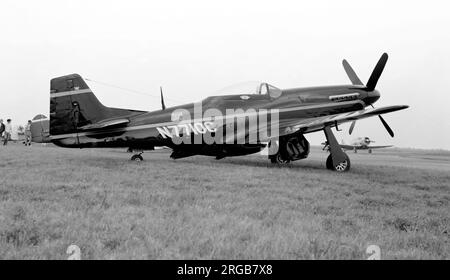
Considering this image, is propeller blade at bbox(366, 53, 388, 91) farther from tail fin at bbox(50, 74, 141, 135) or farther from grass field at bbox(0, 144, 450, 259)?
tail fin at bbox(50, 74, 141, 135)

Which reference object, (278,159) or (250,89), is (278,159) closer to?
(278,159)

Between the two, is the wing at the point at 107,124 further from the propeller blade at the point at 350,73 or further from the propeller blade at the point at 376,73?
the propeller blade at the point at 350,73

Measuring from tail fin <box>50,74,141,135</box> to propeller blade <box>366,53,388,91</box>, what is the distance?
28.7 ft

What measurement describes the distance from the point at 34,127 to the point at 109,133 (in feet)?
29.3

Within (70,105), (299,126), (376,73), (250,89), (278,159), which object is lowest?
(278,159)

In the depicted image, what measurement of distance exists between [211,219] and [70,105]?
25.3ft

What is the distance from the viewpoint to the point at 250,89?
10367mm

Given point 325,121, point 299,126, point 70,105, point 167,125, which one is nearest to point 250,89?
point 299,126

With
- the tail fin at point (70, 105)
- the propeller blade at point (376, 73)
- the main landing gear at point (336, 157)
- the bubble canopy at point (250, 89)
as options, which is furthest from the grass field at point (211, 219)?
the propeller blade at point (376, 73)

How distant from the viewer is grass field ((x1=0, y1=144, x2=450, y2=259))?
2707 millimetres

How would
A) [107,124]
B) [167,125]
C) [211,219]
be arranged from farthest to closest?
1. [167,125]
2. [107,124]
3. [211,219]
